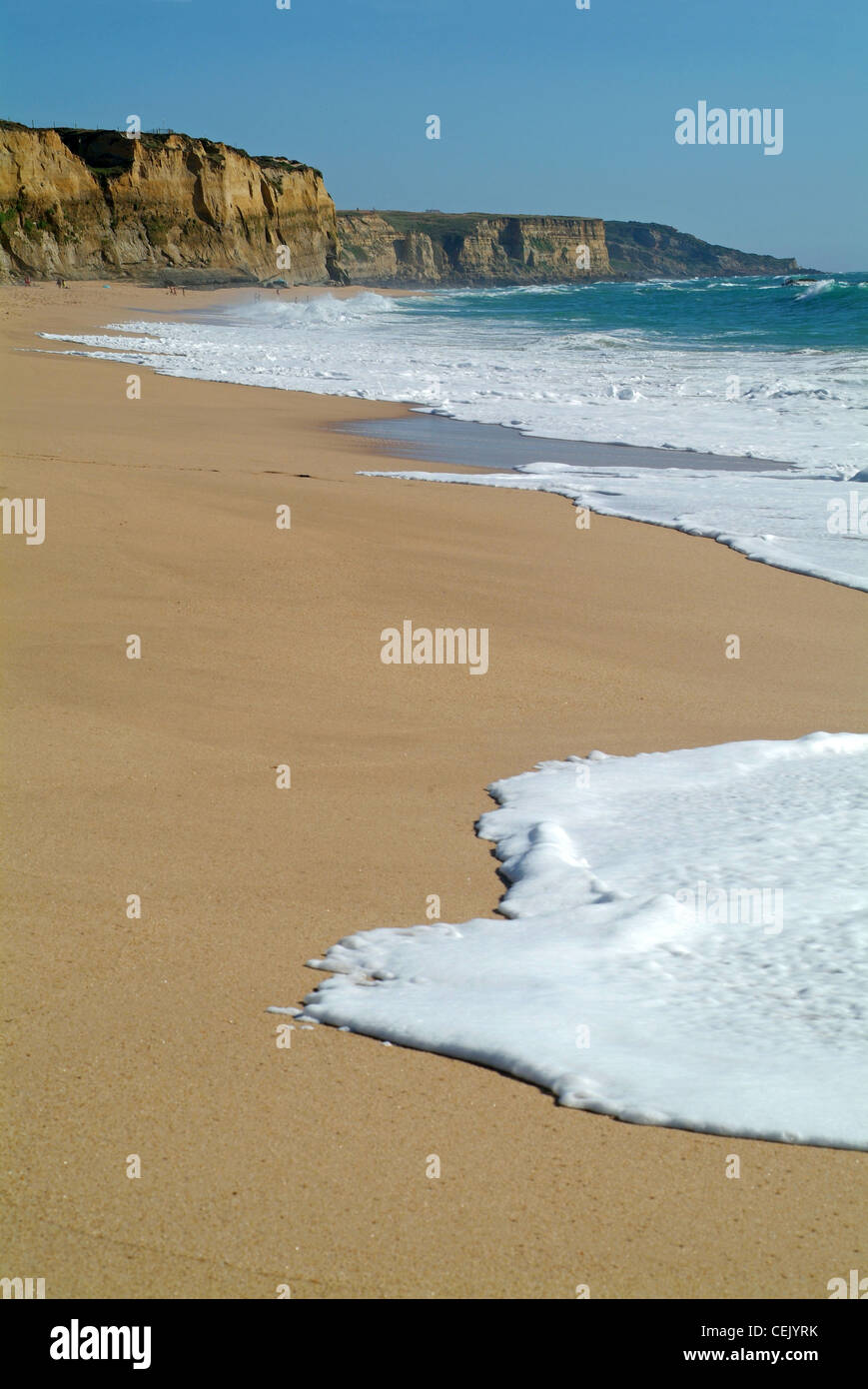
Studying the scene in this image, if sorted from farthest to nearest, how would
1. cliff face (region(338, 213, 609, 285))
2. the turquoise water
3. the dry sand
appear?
1. cliff face (region(338, 213, 609, 285))
2. the turquoise water
3. the dry sand

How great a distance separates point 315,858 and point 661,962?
108 centimetres

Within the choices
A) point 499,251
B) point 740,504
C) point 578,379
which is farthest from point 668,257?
point 740,504

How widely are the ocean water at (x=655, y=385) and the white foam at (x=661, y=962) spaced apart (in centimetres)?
371

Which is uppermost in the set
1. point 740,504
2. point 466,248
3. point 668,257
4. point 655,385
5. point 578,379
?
point 668,257

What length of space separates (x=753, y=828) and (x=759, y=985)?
3.15 feet

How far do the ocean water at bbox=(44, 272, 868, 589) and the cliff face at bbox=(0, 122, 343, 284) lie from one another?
2041cm

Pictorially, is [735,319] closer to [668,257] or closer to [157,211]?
[157,211]

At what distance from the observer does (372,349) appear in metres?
26.6

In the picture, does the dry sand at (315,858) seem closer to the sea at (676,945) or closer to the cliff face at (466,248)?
the sea at (676,945)

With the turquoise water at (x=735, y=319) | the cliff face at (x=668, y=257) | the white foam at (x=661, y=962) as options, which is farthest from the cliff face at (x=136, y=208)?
the cliff face at (x=668, y=257)

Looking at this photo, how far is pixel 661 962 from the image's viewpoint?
9.51ft

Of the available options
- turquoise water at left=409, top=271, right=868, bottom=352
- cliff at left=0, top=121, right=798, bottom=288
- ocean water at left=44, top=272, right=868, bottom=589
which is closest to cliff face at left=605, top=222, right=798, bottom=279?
cliff at left=0, top=121, right=798, bottom=288

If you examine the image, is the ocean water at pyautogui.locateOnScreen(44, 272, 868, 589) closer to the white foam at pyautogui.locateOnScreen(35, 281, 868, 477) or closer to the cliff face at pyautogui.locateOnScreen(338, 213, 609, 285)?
the white foam at pyautogui.locateOnScreen(35, 281, 868, 477)

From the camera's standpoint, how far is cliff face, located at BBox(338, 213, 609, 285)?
12775cm
